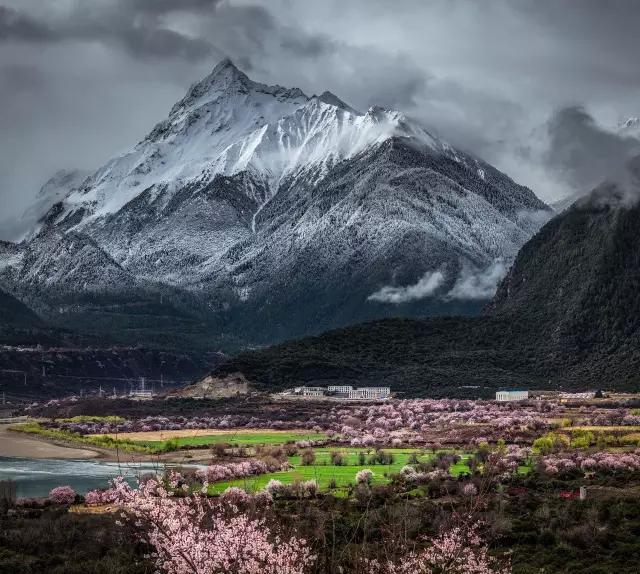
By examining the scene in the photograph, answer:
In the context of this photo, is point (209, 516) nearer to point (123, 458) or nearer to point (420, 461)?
point (420, 461)

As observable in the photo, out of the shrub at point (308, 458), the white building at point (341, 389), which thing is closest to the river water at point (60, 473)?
the shrub at point (308, 458)

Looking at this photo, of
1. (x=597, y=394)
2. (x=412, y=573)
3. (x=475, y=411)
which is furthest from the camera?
(x=597, y=394)

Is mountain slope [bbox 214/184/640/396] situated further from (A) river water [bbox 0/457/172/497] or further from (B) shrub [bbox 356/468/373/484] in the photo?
(B) shrub [bbox 356/468/373/484]

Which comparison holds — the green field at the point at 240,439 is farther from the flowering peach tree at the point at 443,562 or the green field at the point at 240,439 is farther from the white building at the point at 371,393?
the flowering peach tree at the point at 443,562

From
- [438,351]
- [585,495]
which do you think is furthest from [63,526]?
[438,351]

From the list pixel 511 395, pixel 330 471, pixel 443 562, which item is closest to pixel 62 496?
pixel 330 471

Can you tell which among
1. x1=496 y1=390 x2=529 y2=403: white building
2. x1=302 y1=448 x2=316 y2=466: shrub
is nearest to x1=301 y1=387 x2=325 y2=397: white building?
x1=496 y1=390 x2=529 y2=403: white building
